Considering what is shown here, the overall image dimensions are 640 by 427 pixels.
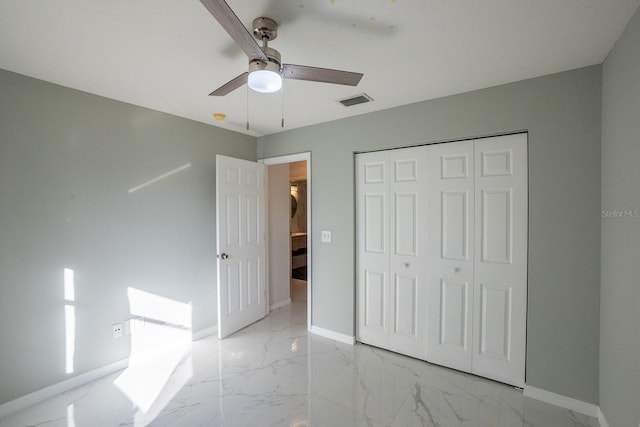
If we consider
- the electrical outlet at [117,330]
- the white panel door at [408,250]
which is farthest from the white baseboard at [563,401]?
the electrical outlet at [117,330]

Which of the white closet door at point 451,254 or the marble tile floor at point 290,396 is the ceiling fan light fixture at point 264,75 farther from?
the marble tile floor at point 290,396

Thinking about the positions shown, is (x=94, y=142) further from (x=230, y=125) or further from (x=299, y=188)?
(x=299, y=188)

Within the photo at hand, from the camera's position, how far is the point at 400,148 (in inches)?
105

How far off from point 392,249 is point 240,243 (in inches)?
67.9

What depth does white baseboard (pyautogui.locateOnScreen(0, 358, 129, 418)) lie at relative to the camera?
192 centimetres

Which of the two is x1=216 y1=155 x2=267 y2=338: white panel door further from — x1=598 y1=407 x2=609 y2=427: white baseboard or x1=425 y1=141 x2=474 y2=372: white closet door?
x1=598 y1=407 x2=609 y2=427: white baseboard

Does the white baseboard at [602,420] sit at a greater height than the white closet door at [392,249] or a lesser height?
lesser

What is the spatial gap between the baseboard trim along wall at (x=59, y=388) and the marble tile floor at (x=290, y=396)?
5 centimetres

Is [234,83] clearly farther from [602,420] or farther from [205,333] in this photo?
[602,420]

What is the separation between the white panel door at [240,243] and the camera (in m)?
3.01

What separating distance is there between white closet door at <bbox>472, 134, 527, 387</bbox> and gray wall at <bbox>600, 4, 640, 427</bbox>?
439 mm

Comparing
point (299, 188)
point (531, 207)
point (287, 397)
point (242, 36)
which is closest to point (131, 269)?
point (287, 397)

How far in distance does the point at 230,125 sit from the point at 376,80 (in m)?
1.84

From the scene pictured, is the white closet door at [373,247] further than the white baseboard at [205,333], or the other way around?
the white baseboard at [205,333]
